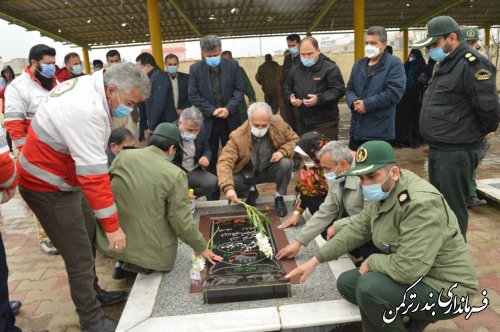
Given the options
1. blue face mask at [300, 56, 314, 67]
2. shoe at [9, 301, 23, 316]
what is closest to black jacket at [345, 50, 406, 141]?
blue face mask at [300, 56, 314, 67]

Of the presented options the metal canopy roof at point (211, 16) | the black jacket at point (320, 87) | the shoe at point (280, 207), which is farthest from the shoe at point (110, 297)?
the metal canopy roof at point (211, 16)

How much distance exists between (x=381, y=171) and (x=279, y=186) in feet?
6.83

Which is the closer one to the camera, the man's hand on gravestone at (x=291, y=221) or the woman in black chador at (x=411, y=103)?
the man's hand on gravestone at (x=291, y=221)

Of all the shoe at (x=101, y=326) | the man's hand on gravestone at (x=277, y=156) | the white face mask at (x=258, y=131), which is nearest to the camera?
the shoe at (x=101, y=326)

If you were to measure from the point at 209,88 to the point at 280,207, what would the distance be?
68.2 inches

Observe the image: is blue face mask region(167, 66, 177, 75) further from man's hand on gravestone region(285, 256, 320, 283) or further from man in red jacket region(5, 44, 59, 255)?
man's hand on gravestone region(285, 256, 320, 283)

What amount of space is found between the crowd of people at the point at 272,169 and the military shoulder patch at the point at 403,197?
1cm

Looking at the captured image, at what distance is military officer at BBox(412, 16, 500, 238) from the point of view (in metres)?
2.92

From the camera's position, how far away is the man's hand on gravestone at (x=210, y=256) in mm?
2854

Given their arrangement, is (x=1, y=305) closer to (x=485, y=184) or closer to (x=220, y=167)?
(x=220, y=167)

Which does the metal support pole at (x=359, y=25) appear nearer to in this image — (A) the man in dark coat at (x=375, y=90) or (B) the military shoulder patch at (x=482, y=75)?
(A) the man in dark coat at (x=375, y=90)

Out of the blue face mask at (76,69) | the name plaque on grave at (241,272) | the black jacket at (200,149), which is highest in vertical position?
the blue face mask at (76,69)

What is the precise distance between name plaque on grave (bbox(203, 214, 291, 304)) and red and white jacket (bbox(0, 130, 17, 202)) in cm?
127

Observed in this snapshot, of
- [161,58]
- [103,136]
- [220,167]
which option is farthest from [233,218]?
[161,58]
